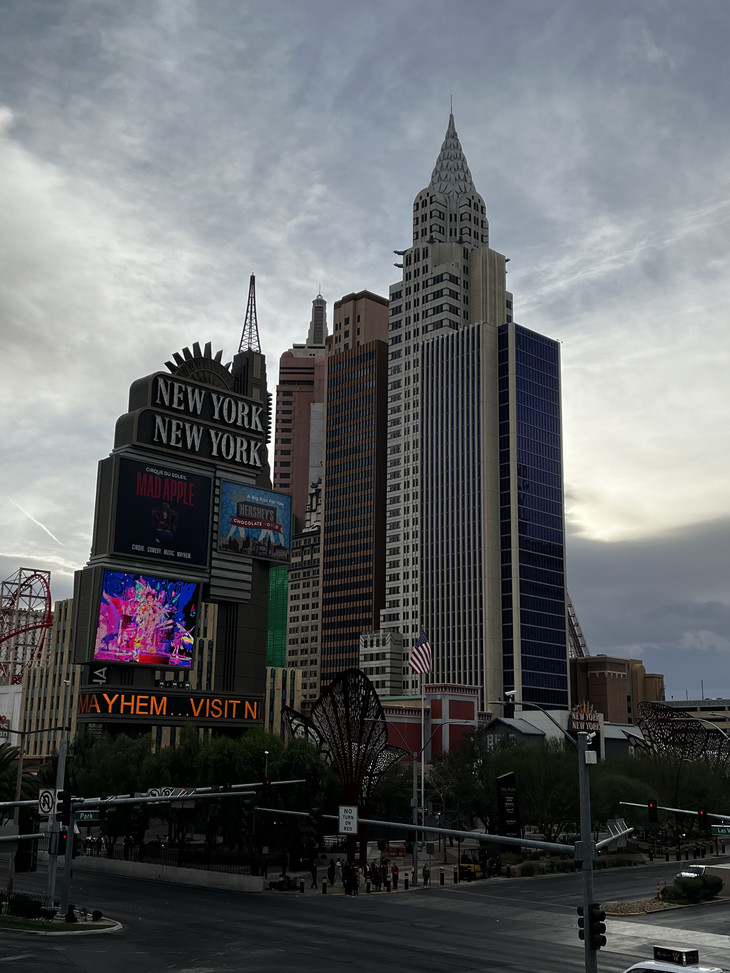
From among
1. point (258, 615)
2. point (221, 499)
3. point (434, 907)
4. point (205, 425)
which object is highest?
point (205, 425)

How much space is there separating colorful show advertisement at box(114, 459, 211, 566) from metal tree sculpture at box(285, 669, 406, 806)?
70.2ft

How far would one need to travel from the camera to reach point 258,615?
96250mm

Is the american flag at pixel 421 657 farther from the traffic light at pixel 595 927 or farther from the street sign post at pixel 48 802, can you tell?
the traffic light at pixel 595 927

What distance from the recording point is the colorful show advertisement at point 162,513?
85938 mm

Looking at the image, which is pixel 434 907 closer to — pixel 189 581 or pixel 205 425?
pixel 189 581

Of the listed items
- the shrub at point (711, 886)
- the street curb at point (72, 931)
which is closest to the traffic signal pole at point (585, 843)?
the street curb at point (72, 931)

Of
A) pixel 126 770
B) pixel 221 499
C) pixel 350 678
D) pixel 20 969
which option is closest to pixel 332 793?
pixel 350 678

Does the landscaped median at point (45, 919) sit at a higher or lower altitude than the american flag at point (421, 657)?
lower

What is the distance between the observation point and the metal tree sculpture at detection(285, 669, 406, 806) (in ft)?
245

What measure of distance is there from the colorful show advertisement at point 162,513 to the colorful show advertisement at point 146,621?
2.64 m

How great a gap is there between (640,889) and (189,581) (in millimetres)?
45684

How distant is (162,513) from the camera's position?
3506 inches

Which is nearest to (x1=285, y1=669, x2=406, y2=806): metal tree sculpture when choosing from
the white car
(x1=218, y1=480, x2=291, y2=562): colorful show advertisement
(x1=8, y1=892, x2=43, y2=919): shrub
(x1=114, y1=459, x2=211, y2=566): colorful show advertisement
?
(x1=114, y1=459, x2=211, y2=566): colorful show advertisement

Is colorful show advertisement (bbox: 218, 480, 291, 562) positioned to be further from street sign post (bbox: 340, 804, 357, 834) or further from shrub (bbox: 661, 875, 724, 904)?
street sign post (bbox: 340, 804, 357, 834)
